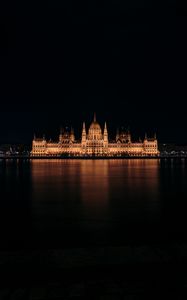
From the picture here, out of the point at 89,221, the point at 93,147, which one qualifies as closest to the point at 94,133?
the point at 93,147

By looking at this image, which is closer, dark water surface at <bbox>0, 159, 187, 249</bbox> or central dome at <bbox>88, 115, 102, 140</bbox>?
dark water surface at <bbox>0, 159, 187, 249</bbox>

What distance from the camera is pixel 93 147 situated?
154 metres

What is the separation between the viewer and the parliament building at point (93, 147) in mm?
153625

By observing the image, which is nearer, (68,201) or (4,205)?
(4,205)

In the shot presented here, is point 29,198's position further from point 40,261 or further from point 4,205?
point 40,261

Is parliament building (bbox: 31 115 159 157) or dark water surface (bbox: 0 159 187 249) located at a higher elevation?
parliament building (bbox: 31 115 159 157)

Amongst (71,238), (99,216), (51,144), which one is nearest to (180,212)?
(99,216)

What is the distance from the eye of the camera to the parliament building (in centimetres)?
15362

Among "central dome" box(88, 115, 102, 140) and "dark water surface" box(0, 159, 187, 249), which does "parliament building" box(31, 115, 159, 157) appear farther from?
"dark water surface" box(0, 159, 187, 249)

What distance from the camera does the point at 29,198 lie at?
821 inches

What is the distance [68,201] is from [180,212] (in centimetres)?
679

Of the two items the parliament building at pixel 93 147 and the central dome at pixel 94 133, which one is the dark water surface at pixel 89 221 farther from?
the central dome at pixel 94 133

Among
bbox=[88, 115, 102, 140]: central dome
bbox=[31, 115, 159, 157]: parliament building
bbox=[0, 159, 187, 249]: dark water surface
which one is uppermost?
bbox=[88, 115, 102, 140]: central dome

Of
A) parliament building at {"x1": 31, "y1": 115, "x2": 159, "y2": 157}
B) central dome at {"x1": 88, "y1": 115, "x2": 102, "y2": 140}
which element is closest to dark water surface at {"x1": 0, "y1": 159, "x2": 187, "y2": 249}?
parliament building at {"x1": 31, "y1": 115, "x2": 159, "y2": 157}
